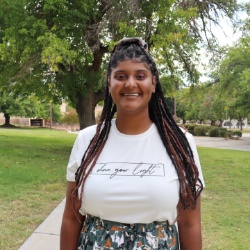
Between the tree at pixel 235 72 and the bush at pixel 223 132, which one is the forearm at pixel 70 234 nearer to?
the tree at pixel 235 72

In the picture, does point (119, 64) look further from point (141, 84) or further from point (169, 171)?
point (169, 171)

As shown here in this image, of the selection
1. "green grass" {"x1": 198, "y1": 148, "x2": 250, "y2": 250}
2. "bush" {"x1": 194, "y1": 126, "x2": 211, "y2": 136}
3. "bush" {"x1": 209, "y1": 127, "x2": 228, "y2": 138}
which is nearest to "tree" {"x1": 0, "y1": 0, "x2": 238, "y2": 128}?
"green grass" {"x1": 198, "y1": 148, "x2": 250, "y2": 250}

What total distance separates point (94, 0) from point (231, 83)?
646 inches

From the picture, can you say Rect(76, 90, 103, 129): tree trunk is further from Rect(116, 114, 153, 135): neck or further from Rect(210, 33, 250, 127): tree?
Rect(210, 33, 250, 127): tree

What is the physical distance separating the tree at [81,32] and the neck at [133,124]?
7625mm

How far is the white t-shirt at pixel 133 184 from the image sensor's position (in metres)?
1.49

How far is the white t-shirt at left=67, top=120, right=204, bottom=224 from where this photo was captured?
1488 mm

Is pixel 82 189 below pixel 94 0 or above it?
below

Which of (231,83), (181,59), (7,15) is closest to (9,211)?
(7,15)

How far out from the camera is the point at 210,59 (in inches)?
533

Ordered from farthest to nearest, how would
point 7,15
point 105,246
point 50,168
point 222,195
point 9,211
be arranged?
point 7,15 → point 50,168 → point 222,195 → point 9,211 → point 105,246

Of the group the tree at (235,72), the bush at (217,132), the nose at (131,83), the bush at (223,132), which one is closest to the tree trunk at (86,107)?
the nose at (131,83)

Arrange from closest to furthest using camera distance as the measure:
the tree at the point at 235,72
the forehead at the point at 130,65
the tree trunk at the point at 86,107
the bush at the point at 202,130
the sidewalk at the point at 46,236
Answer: the forehead at the point at 130,65, the sidewalk at the point at 46,236, the tree trunk at the point at 86,107, the tree at the point at 235,72, the bush at the point at 202,130

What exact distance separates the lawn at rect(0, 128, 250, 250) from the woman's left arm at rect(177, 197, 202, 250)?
116 inches
